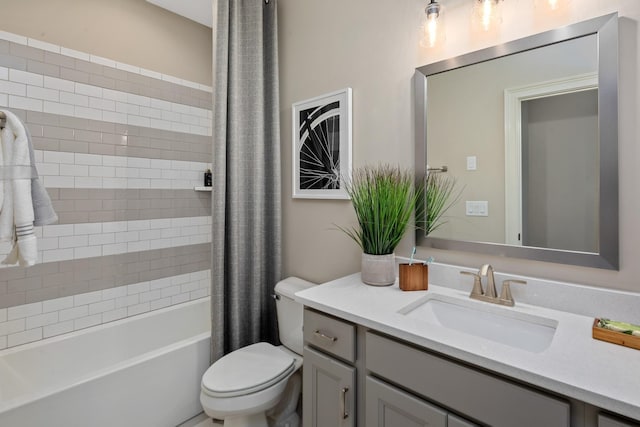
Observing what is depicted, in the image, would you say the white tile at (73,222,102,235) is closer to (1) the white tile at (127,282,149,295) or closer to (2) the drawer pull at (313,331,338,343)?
(1) the white tile at (127,282,149,295)

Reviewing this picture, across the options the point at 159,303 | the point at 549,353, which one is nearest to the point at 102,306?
the point at 159,303

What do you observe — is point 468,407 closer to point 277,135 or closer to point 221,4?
point 277,135

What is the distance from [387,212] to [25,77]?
Answer: 2.13 metres

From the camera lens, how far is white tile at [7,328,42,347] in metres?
1.80

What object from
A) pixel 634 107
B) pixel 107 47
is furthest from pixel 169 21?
pixel 634 107

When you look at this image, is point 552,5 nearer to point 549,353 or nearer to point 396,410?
point 549,353

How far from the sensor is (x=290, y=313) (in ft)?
6.02

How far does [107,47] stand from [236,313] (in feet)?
6.29

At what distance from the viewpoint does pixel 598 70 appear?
3.52 ft

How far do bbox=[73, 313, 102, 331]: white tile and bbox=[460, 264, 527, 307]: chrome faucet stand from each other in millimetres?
2227

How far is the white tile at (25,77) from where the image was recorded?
178 centimetres

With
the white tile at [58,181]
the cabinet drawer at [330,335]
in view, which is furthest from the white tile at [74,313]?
the cabinet drawer at [330,335]

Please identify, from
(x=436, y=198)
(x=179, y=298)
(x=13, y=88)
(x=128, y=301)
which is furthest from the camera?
(x=179, y=298)

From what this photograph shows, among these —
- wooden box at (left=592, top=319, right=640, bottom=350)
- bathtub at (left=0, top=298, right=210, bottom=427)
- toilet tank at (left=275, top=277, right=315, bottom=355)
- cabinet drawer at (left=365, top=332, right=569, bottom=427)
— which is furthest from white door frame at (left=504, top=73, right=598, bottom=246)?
bathtub at (left=0, top=298, right=210, bottom=427)
